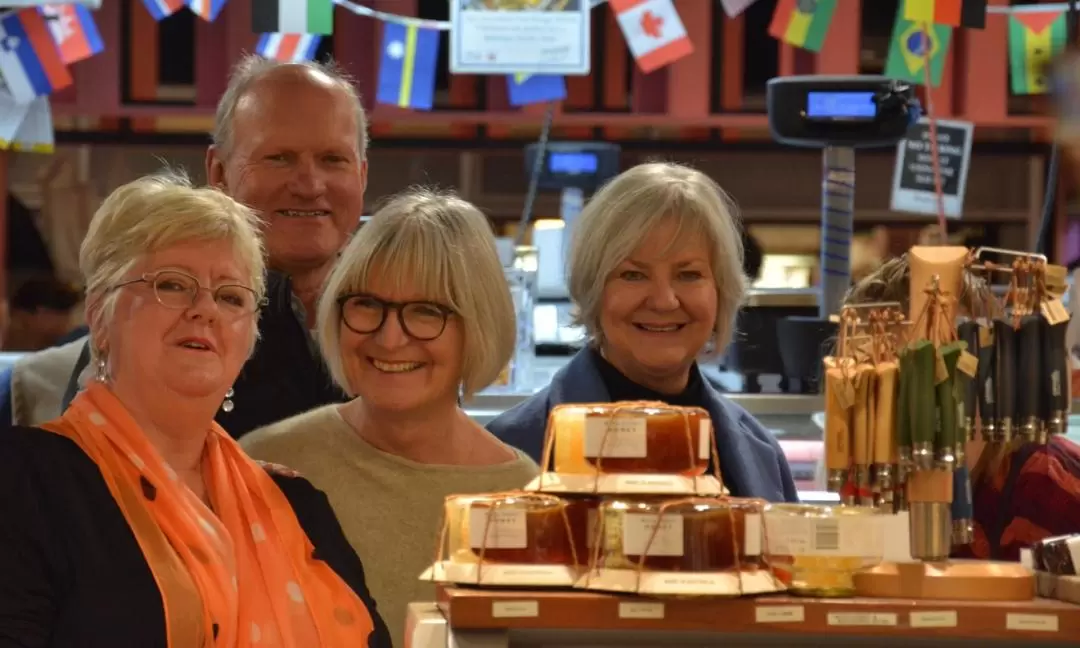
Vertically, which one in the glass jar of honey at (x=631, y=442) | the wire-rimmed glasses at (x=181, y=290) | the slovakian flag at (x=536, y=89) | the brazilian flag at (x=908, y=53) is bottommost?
the glass jar of honey at (x=631, y=442)

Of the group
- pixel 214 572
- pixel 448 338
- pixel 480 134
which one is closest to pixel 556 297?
pixel 448 338

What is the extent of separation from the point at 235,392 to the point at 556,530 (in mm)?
1058

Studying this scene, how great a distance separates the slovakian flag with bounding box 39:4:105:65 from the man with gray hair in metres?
3.65

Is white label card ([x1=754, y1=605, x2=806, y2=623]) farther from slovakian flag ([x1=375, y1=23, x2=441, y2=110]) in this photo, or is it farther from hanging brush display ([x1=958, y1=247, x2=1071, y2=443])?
slovakian flag ([x1=375, y1=23, x2=441, y2=110])

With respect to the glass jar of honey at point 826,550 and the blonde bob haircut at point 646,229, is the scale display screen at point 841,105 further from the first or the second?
the glass jar of honey at point 826,550

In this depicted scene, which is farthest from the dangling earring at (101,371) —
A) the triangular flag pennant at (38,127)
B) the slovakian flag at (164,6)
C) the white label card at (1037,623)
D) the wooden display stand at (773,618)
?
the triangular flag pennant at (38,127)

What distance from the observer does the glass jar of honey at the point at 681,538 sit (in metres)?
1.65

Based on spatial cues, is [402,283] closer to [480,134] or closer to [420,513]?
[420,513]

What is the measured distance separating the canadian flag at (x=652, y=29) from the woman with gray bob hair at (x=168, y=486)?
3720 millimetres

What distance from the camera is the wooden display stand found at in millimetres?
1604

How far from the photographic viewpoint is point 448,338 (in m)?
2.31

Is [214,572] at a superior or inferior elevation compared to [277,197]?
inferior

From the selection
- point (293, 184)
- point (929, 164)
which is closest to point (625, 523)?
point (293, 184)

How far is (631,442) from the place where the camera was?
1.77m
